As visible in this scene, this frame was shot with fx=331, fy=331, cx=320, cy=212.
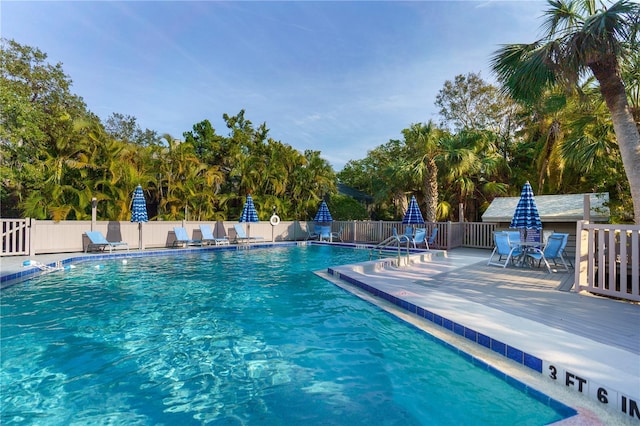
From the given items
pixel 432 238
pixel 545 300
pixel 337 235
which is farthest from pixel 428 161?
pixel 545 300

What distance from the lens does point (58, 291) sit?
6496 millimetres

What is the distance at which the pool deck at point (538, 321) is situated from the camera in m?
2.57

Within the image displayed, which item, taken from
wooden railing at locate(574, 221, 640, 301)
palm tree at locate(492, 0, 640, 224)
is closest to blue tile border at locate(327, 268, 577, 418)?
wooden railing at locate(574, 221, 640, 301)

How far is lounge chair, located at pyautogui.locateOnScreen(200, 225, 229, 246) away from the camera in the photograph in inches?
601

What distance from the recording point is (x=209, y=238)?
1530cm

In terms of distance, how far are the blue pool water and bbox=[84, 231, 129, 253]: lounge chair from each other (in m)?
5.85

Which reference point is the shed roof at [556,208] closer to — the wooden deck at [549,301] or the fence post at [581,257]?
the wooden deck at [549,301]

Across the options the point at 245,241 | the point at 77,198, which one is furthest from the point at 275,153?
the point at 77,198

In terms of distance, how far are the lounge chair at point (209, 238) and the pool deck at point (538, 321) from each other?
306 inches

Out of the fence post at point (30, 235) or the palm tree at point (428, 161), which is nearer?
the fence post at point (30, 235)

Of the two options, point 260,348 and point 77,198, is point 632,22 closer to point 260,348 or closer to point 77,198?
point 260,348

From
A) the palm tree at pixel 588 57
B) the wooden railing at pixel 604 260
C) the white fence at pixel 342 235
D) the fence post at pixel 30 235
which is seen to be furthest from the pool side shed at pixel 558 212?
the fence post at pixel 30 235

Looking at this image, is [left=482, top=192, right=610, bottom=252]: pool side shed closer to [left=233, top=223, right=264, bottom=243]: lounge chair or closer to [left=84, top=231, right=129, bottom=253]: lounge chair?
[left=233, top=223, right=264, bottom=243]: lounge chair

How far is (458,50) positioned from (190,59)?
40.3ft
